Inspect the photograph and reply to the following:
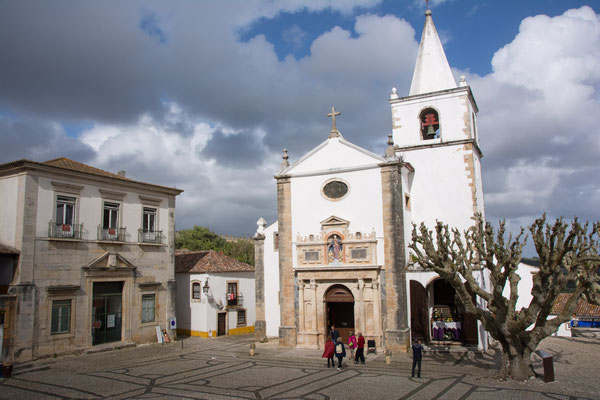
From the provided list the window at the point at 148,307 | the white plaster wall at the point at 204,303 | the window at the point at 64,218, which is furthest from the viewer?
the white plaster wall at the point at 204,303

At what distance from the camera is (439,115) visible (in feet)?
81.6

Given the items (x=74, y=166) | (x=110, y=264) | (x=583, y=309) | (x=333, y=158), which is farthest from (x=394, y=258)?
(x=583, y=309)

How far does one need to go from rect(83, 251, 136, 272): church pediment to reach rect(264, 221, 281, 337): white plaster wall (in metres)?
7.17

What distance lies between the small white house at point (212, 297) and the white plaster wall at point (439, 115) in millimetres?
13416

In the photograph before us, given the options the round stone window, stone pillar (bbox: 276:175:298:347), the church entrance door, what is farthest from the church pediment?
the round stone window

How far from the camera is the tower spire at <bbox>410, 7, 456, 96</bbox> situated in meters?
25.7

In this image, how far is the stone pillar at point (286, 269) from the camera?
924 inches

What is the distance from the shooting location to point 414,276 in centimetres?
2267

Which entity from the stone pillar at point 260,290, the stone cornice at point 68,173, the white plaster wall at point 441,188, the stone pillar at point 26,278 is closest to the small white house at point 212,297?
the stone pillar at point 260,290

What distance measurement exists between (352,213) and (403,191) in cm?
279

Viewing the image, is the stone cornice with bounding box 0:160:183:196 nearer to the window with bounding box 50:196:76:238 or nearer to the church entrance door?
the window with bounding box 50:196:76:238

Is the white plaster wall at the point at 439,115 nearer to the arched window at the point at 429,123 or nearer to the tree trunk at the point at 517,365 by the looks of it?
the arched window at the point at 429,123

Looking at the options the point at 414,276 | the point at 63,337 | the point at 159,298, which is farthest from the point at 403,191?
the point at 63,337

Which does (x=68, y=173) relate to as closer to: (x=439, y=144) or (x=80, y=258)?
(x=80, y=258)
